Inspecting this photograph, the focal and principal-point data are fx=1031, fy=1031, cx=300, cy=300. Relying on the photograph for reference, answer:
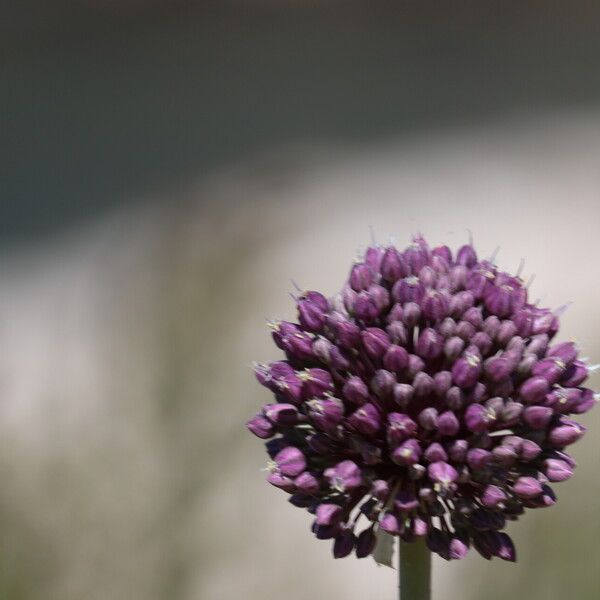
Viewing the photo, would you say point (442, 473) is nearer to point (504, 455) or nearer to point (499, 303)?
point (504, 455)

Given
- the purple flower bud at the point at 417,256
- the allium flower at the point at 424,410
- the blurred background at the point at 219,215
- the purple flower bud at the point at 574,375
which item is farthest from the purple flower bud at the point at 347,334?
the blurred background at the point at 219,215

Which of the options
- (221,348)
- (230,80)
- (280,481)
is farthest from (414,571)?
(230,80)

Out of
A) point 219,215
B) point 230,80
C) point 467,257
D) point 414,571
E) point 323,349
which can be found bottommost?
point 414,571

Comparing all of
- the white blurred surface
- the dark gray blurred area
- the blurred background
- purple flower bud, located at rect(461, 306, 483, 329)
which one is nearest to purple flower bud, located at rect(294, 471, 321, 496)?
purple flower bud, located at rect(461, 306, 483, 329)

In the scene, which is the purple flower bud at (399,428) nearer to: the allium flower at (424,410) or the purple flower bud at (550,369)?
the allium flower at (424,410)

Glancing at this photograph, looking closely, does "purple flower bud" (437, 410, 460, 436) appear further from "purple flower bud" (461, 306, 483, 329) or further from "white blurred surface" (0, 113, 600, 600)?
"white blurred surface" (0, 113, 600, 600)

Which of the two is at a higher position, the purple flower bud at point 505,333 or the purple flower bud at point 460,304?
the purple flower bud at point 460,304

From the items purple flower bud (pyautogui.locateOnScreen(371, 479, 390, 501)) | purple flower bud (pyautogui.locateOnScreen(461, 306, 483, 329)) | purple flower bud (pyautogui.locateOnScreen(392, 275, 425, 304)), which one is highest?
purple flower bud (pyautogui.locateOnScreen(392, 275, 425, 304))
